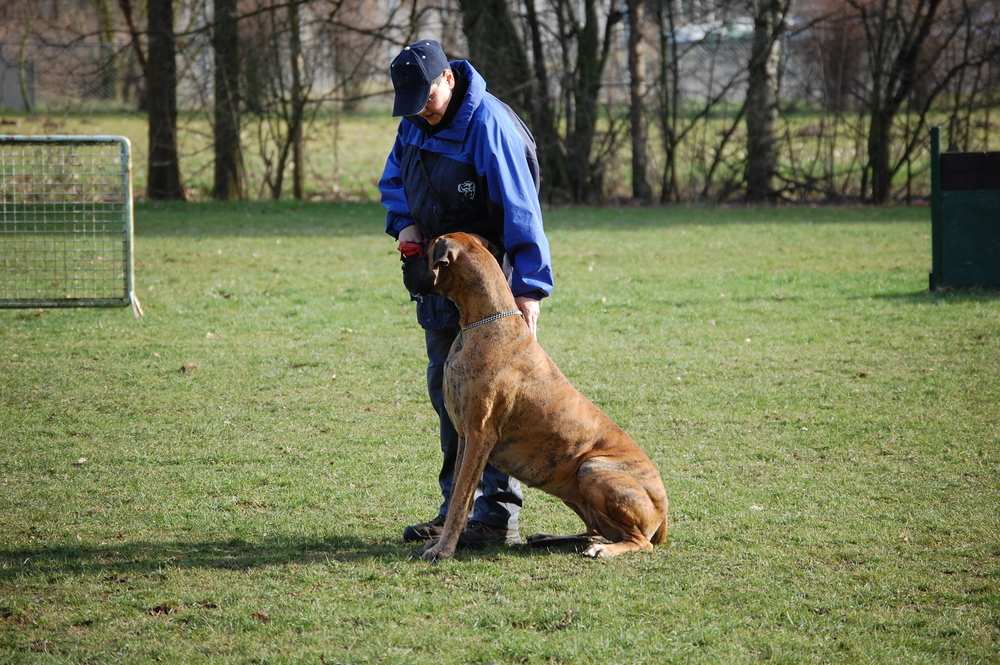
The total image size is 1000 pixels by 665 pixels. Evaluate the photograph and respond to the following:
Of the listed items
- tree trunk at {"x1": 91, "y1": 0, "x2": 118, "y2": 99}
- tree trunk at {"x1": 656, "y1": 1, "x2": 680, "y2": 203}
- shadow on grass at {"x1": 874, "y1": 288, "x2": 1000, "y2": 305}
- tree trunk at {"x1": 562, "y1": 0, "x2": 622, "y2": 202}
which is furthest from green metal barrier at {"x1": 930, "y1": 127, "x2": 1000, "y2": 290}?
tree trunk at {"x1": 91, "y1": 0, "x2": 118, "y2": 99}

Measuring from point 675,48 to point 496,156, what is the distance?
1683cm

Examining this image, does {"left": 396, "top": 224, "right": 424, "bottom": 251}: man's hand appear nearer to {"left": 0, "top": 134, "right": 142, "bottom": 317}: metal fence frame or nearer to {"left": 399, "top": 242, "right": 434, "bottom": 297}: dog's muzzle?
{"left": 399, "top": 242, "right": 434, "bottom": 297}: dog's muzzle

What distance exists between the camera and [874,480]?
5.72 meters

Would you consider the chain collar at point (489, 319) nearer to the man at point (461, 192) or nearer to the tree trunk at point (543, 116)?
the man at point (461, 192)

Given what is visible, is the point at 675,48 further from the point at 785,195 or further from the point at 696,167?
the point at 785,195

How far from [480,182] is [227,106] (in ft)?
55.4

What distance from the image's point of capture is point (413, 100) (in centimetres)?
436

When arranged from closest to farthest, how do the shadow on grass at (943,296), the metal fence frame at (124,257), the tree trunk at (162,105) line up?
the metal fence frame at (124,257)
the shadow on grass at (943,296)
the tree trunk at (162,105)

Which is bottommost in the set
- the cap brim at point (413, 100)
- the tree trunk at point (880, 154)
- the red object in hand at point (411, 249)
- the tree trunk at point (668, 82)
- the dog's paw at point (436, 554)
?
the dog's paw at point (436, 554)

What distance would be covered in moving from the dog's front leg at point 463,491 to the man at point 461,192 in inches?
11.0

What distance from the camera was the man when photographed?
4.48 metres

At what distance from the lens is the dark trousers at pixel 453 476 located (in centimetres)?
484

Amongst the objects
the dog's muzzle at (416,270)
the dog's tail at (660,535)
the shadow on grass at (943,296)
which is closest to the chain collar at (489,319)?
the dog's muzzle at (416,270)

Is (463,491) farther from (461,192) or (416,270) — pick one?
(461,192)
